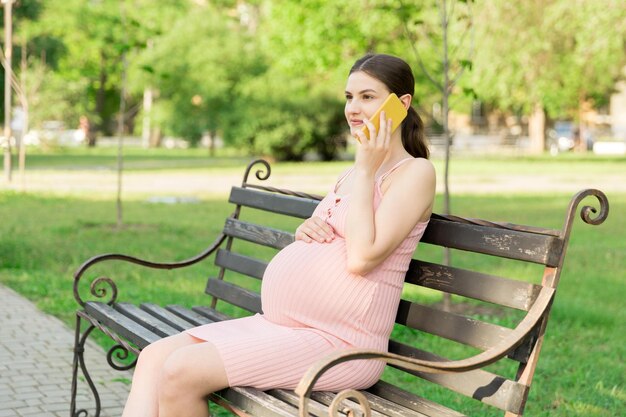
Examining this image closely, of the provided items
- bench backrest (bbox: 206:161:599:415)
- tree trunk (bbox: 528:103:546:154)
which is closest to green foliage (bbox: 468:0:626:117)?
tree trunk (bbox: 528:103:546:154)

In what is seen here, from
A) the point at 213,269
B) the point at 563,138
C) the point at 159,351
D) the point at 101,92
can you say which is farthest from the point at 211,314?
the point at 101,92

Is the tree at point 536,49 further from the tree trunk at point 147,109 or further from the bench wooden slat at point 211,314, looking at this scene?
the tree trunk at point 147,109

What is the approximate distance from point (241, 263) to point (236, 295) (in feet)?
0.57

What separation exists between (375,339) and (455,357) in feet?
8.63

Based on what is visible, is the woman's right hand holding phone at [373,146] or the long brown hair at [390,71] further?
the long brown hair at [390,71]

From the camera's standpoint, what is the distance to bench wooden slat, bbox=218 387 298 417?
286 centimetres

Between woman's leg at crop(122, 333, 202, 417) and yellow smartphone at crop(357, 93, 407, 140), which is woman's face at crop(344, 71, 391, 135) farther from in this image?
woman's leg at crop(122, 333, 202, 417)

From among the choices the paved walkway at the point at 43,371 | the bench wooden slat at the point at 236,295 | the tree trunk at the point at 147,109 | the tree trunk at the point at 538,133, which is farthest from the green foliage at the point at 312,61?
the bench wooden slat at the point at 236,295

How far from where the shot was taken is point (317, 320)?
3.18m

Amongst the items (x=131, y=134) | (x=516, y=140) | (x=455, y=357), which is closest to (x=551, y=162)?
(x=516, y=140)

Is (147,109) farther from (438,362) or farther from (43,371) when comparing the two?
(438,362)

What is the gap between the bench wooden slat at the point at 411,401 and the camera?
9.82 ft

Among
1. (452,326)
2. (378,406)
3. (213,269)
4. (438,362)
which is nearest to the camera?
(438,362)

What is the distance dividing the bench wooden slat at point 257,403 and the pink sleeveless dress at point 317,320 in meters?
0.04
